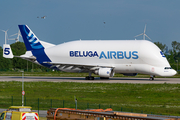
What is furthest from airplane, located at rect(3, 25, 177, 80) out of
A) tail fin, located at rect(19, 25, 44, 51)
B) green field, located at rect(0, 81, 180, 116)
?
green field, located at rect(0, 81, 180, 116)

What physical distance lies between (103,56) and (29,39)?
18.2 m

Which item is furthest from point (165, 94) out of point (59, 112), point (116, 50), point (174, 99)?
point (59, 112)

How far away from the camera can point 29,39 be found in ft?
229

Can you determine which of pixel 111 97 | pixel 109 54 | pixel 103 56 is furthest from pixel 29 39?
pixel 111 97

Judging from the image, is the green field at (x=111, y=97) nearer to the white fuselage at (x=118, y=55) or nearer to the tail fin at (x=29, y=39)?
the white fuselage at (x=118, y=55)

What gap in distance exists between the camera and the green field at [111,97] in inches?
1267

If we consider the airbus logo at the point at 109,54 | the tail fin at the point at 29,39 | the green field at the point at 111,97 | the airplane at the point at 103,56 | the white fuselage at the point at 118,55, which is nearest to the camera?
the green field at the point at 111,97

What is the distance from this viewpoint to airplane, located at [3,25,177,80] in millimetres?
59562

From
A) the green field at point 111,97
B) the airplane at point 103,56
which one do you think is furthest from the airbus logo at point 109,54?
the green field at point 111,97

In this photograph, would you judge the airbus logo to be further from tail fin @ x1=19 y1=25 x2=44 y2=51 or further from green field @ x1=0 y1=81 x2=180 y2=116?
green field @ x1=0 y1=81 x2=180 y2=116

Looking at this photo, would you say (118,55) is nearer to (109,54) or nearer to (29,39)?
(109,54)

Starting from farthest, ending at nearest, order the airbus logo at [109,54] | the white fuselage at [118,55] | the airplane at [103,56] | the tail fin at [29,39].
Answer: the tail fin at [29,39] → the airbus logo at [109,54] → the airplane at [103,56] → the white fuselage at [118,55]

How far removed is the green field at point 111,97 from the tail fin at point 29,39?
19.5 m

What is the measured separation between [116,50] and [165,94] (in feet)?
67.6
